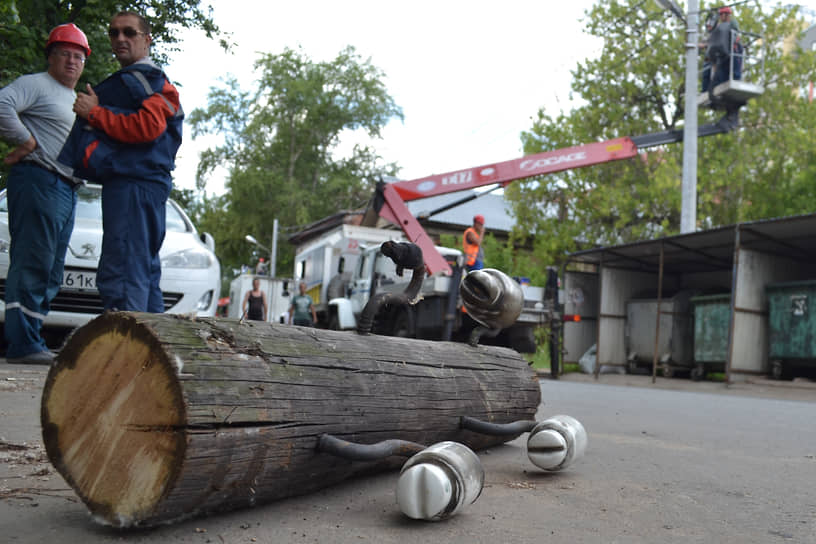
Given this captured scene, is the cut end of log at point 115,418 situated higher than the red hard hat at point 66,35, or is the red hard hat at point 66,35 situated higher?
the red hard hat at point 66,35

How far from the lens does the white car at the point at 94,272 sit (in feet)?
20.2

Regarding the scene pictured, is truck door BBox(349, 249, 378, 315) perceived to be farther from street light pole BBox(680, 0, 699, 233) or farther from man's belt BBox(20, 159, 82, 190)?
man's belt BBox(20, 159, 82, 190)

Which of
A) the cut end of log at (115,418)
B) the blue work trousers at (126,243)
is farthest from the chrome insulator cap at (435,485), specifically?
the blue work trousers at (126,243)

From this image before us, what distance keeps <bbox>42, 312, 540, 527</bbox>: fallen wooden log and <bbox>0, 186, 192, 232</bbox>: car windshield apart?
5039 millimetres

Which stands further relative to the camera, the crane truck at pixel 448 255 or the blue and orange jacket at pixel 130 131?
the crane truck at pixel 448 255

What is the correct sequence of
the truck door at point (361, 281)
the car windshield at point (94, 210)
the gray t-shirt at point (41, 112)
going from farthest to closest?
the truck door at point (361, 281) → the car windshield at point (94, 210) → the gray t-shirt at point (41, 112)

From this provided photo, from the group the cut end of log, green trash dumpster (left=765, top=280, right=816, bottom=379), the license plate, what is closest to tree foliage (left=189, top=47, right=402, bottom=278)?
green trash dumpster (left=765, top=280, right=816, bottom=379)

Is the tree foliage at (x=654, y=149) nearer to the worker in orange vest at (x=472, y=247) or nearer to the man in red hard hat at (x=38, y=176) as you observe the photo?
the worker in orange vest at (x=472, y=247)

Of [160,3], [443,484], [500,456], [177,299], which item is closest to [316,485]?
[443,484]

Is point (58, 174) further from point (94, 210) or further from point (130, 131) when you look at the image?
point (94, 210)

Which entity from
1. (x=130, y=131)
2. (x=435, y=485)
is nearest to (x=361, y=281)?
(x=130, y=131)

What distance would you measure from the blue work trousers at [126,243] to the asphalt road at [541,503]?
68cm

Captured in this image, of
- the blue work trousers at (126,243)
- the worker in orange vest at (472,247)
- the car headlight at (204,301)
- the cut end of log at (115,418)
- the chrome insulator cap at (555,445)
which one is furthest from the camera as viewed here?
the worker in orange vest at (472,247)

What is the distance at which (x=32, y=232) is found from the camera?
4.75 m
